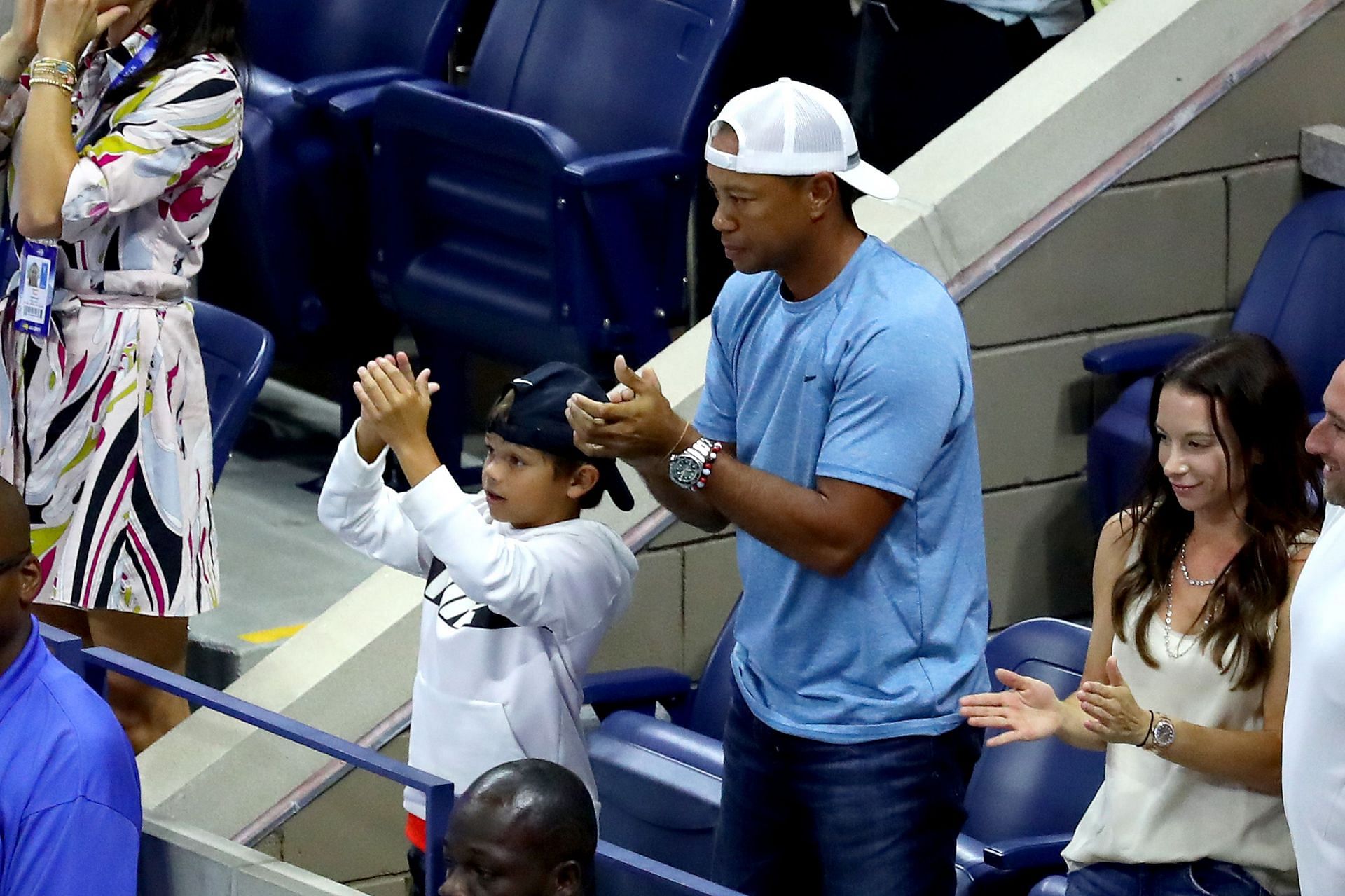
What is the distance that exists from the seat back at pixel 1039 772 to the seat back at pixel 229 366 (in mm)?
1440

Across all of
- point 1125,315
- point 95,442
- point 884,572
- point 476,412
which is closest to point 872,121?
point 1125,315

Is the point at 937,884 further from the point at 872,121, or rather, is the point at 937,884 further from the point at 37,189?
the point at 872,121

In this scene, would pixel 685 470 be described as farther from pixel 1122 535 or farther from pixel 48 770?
pixel 48 770

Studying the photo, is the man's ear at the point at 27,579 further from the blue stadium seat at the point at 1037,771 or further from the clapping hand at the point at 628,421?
the blue stadium seat at the point at 1037,771

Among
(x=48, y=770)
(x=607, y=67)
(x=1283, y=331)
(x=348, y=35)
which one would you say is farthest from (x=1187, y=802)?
(x=348, y=35)

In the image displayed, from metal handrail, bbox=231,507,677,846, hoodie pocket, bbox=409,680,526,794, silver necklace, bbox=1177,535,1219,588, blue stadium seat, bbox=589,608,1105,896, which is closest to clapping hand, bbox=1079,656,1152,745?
silver necklace, bbox=1177,535,1219,588

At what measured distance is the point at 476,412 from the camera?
5.67 meters

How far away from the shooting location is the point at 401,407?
9.16 ft

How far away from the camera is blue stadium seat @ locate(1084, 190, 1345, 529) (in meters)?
4.16

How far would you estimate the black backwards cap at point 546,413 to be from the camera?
116 inches

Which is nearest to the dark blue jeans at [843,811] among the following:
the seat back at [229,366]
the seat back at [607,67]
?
the seat back at [229,366]

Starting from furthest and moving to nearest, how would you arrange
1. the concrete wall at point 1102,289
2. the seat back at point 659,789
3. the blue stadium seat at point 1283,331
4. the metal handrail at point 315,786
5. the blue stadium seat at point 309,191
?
the blue stadium seat at point 309,191, the concrete wall at point 1102,289, the blue stadium seat at point 1283,331, the metal handrail at point 315,786, the seat back at point 659,789

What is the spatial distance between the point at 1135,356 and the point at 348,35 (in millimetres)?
2387

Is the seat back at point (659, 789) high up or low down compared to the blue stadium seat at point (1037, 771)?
down
